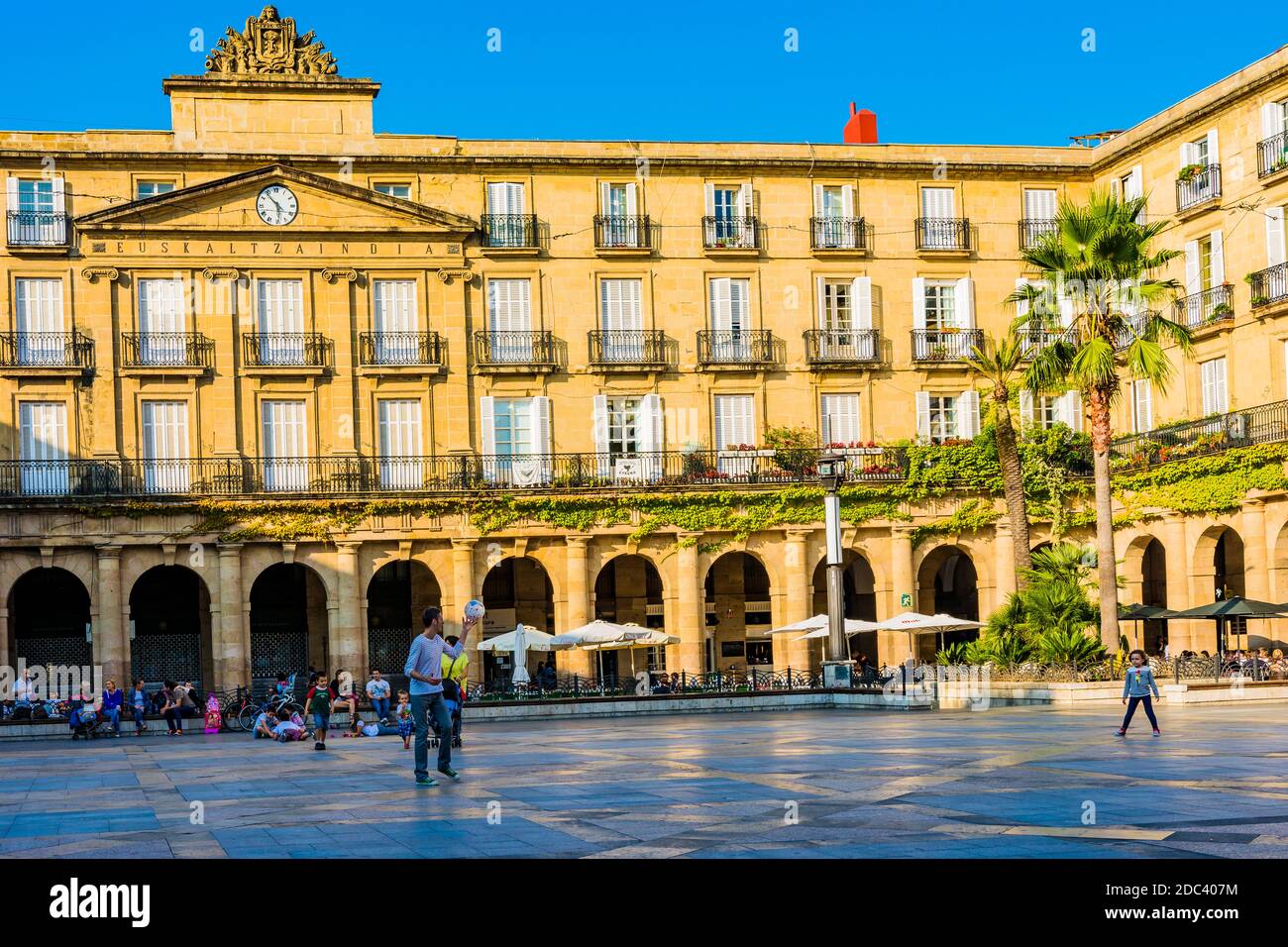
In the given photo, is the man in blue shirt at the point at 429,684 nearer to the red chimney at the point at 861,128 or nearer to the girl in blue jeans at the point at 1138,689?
the girl in blue jeans at the point at 1138,689

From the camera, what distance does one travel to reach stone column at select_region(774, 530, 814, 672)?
49.9 metres

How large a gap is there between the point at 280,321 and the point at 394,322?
324 cm

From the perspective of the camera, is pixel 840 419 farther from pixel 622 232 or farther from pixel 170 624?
pixel 170 624

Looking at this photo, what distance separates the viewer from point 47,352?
46812mm

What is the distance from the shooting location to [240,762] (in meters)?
23.8

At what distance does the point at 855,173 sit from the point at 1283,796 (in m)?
39.9

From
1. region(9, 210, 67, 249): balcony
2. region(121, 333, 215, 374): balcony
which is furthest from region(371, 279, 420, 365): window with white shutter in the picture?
region(9, 210, 67, 249): balcony

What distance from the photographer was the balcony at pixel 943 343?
51688 mm

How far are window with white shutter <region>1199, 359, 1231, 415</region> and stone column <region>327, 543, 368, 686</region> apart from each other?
23.9 metres

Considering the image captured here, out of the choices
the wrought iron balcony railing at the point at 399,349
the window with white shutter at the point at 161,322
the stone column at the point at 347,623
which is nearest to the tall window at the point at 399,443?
the wrought iron balcony railing at the point at 399,349

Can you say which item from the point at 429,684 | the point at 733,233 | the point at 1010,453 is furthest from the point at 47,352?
the point at 429,684

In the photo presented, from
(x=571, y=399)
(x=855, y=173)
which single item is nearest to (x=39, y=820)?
(x=571, y=399)

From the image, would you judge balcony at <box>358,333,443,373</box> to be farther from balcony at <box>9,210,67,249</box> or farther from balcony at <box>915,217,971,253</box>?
balcony at <box>915,217,971,253</box>
